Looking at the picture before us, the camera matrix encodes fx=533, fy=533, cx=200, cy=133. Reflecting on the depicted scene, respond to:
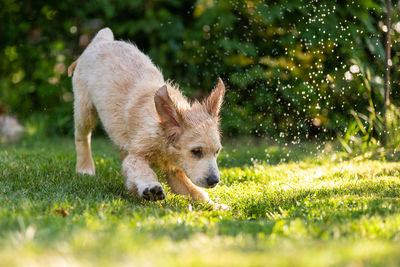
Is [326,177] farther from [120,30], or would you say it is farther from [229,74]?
[120,30]

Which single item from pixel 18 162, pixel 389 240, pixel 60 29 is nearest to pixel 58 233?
pixel 389 240

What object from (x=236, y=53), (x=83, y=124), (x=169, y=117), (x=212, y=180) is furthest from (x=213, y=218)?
(x=236, y=53)

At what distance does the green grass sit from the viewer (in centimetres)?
203

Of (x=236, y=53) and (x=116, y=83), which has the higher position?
(x=116, y=83)

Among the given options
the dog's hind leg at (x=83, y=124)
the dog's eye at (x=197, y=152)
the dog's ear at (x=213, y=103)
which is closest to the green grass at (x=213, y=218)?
the dog's hind leg at (x=83, y=124)

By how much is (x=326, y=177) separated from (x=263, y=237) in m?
2.33

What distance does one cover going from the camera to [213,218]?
127 inches

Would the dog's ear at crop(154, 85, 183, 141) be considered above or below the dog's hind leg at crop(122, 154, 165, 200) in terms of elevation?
above

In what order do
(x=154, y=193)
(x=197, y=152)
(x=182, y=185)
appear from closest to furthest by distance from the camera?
(x=154, y=193), (x=197, y=152), (x=182, y=185)

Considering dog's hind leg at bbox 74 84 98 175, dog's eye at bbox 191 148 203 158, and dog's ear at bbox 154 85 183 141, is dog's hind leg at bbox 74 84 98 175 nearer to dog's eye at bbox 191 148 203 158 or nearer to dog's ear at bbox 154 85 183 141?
dog's ear at bbox 154 85 183 141

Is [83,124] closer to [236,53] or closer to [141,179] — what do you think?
[141,179]

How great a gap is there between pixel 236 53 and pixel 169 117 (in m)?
3.88

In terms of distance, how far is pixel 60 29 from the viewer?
820cm

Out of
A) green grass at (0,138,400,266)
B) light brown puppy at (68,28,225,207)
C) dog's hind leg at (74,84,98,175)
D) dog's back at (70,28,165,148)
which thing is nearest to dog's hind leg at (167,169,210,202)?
light brown puppy at (68,28,225,207)
